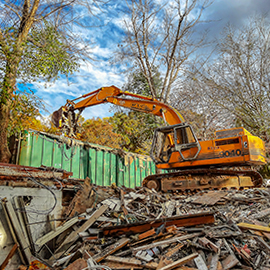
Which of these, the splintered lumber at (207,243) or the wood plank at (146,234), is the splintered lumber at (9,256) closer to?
the wood plank at (146,234)

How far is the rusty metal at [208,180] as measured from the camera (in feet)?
30.4

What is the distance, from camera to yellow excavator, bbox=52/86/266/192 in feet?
29.3

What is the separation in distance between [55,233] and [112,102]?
22.9ft

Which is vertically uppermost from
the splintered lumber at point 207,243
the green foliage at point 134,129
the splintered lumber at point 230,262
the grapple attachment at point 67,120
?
the green foliage at point 134,129

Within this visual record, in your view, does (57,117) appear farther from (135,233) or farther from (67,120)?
(135,233)

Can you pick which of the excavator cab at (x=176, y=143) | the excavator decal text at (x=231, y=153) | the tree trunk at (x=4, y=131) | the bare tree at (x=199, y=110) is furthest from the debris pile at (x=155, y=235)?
the bare tree at (x=199, y=110)

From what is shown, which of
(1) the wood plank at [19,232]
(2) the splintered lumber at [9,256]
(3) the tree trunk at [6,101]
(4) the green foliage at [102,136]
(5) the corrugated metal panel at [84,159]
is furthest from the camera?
(4) the green foliage at [102,136]

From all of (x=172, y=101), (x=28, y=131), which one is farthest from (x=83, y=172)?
(x=172, y=101)

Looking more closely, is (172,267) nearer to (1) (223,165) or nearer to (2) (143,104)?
(1) (223,165)

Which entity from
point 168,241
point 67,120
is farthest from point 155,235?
point 67,120

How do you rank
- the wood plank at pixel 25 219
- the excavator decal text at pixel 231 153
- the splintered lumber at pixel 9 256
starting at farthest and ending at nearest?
the excavator decal text at pixel 231 153 → the wood plank at pixel 25 219 → the splintered lumber at pixel 9 256

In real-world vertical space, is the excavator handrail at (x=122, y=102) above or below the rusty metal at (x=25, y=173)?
above

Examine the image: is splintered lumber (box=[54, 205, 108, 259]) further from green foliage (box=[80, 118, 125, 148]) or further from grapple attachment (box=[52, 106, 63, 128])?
green foliage (box=[80, 118, 125, 148])

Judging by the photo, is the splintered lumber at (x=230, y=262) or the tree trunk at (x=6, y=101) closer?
the splintered lumber at (x=230, y=262)
